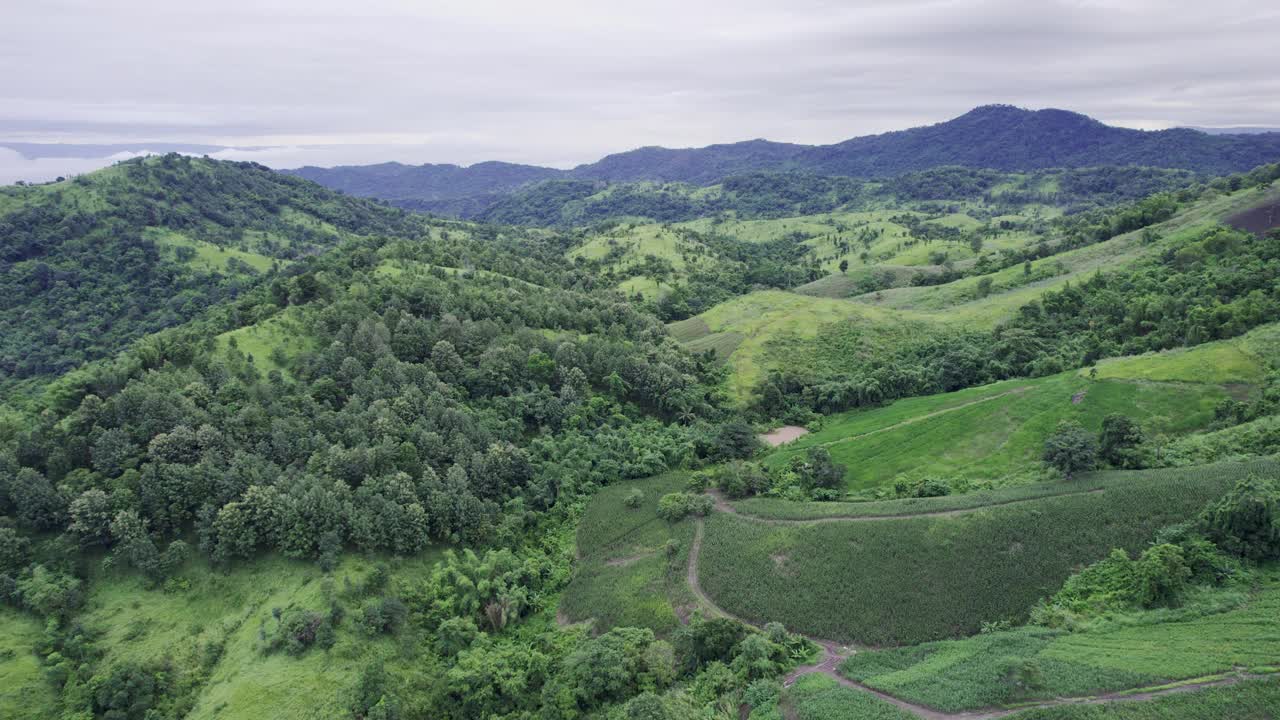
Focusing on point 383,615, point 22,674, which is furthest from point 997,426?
point 22,674

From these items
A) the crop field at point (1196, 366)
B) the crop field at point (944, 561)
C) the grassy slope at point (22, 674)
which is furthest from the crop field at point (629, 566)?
the crop field at point (1196, 366)

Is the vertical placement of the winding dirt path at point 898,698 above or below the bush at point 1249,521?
below

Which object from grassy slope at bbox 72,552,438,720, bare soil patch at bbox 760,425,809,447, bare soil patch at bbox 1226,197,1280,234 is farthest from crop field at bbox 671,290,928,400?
grassy slope at bbox 72,552,438,720

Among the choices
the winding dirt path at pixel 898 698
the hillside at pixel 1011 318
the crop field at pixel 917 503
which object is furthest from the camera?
the hillside at pixel 1011 318

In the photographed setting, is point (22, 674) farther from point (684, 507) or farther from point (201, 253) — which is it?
point (201, 253)

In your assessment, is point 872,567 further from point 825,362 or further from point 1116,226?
point 1116,226

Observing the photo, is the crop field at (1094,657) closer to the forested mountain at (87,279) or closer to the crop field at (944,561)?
the crop field at (944,561)

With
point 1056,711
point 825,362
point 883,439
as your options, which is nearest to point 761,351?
point 825,362
